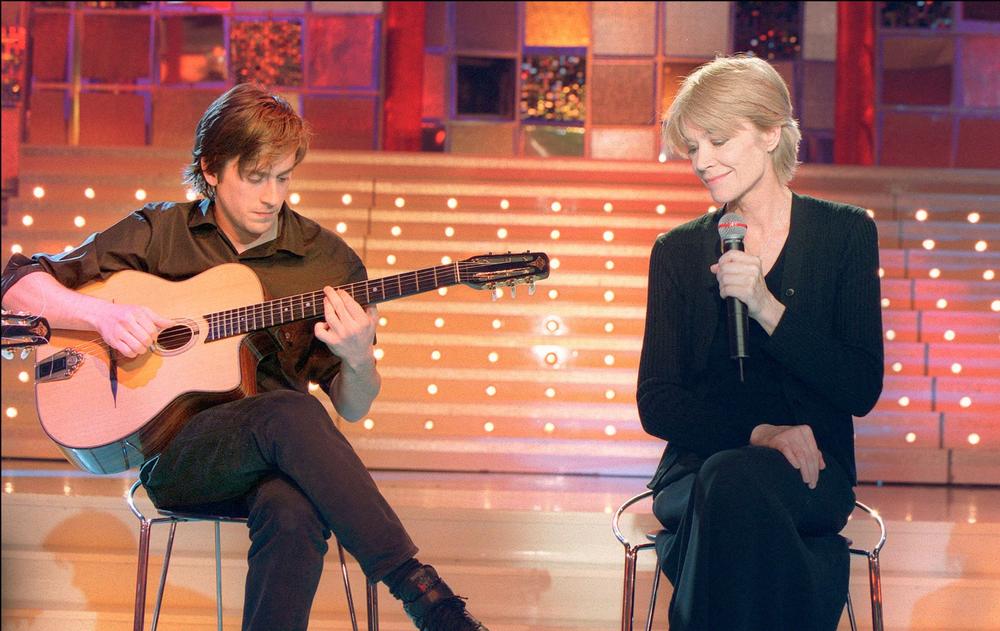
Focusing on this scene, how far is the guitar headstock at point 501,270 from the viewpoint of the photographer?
226 cm

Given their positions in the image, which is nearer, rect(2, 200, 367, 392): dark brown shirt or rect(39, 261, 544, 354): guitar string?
rect(39, 261, 544, 354): guitar string

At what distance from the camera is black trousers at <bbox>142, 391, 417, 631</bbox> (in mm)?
2045

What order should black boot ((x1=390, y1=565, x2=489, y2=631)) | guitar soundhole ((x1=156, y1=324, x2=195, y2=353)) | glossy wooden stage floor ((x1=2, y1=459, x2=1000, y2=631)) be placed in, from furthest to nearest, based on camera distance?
glossy wooden stage floor ((x1=2, y1=459, x2=1000, y2=631))
guitar soundhole ((x1=156, y1=324, x2=195, y2=353))
black boot ((x1=390, y1=565, x2=489, y2=631))

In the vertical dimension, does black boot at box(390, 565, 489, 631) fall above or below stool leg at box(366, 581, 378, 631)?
above

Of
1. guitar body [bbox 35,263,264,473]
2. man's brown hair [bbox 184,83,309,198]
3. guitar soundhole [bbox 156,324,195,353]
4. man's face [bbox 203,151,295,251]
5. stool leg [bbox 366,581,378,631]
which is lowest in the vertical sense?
stool leg [bbox 366,581,378,631]

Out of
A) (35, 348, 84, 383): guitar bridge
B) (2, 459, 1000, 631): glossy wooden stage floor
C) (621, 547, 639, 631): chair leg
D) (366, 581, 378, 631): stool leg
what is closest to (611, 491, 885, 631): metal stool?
(621, 547, 639, 631): chair leg

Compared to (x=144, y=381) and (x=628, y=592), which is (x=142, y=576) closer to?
(x=144, y=381)

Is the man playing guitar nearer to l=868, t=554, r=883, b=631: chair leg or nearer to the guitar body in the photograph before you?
the guitar body

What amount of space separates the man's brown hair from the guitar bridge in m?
0.50

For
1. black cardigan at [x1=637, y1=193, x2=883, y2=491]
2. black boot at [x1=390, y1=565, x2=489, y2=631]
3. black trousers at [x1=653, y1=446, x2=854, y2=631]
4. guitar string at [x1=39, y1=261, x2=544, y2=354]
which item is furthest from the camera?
guitar string at [x1=39, y1=261, x2=544, y2=354]

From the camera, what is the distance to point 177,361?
2326 mm

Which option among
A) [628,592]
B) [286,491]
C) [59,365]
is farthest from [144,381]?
[628,592]

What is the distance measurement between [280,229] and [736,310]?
1.08 m

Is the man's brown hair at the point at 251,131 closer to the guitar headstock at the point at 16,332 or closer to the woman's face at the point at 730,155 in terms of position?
the guitar headstock at the point at 16,332
